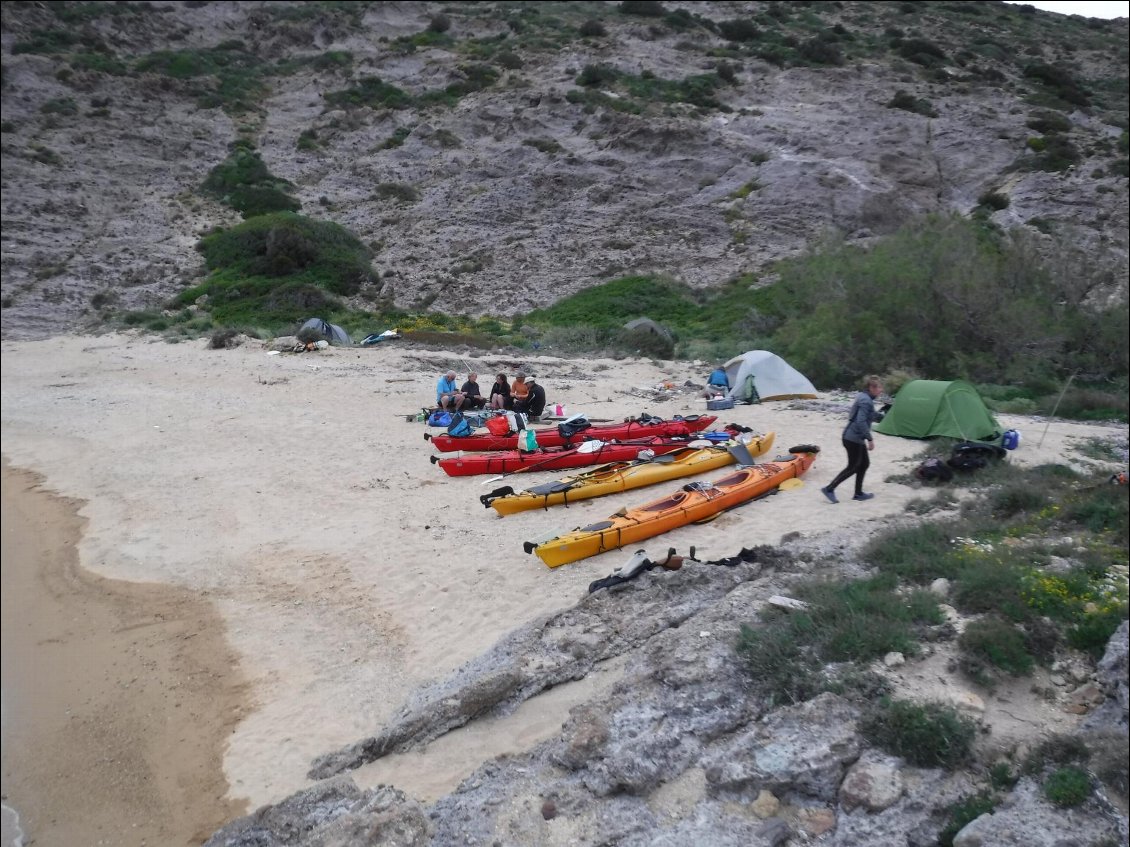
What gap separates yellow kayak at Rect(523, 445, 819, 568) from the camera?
25.3ft

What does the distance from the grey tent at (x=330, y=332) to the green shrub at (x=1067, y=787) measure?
66.3 feet

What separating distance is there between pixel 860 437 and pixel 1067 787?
17.5 ft

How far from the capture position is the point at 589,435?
1183cm

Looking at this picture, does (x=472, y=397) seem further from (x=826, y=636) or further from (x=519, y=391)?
(x=826, y=636)

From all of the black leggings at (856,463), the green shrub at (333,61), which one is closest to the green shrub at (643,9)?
the green shrub at (333,61)

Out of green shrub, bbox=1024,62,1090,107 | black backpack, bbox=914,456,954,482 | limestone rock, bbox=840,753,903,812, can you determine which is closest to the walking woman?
black backpack, bbox=914,456,954,482

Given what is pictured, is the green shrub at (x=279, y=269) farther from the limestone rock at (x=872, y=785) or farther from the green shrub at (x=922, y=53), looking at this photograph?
the green shrub at (x=922, y=53)

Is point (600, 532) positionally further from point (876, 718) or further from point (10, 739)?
point (10, 739)

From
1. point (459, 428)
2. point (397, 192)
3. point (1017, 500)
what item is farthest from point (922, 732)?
point (397, 192)

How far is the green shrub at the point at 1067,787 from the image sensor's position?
3.61 metres

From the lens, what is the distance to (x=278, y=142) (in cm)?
3772

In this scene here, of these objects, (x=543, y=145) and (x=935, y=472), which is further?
(x=543, y=145)

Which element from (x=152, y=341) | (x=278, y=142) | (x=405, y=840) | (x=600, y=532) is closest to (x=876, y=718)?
(x=405, y=840)

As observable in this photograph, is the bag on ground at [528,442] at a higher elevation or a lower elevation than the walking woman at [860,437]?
lower
